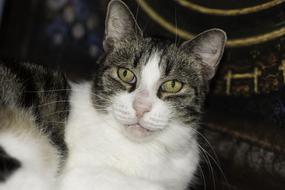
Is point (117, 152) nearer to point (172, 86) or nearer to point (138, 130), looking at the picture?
point (138, 130)

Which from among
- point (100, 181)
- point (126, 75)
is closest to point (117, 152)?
point (100, 181)

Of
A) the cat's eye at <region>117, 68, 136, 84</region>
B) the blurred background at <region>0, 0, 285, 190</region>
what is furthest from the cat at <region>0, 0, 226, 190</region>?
the blurred background at <region>0, 0, 285, 190</region>

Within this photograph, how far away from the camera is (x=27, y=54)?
8.00ft

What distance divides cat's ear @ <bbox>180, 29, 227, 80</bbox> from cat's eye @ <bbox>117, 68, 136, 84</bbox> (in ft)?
0.74

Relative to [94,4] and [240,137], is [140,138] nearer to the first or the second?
[240,137]

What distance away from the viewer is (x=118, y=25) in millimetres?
1512

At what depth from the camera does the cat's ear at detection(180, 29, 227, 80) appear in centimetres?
143

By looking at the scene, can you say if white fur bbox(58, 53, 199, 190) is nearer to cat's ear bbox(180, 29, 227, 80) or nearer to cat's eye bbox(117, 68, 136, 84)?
cat's eye bbox(117, 68, 136, 84)

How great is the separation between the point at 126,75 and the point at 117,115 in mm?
146

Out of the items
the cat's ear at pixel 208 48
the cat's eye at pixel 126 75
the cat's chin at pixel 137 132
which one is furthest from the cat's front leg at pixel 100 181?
the cat's ear at pixel 208 48

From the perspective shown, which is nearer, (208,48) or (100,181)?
(100,181)

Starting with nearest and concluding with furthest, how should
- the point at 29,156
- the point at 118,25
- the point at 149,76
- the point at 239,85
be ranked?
the point at 29,156
the point at 149,76
the point at 118,25
the point at 239,85

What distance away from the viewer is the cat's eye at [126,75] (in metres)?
1.40

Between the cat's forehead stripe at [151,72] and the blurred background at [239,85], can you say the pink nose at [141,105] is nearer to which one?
the cat's forehead stripe at [151,72]
